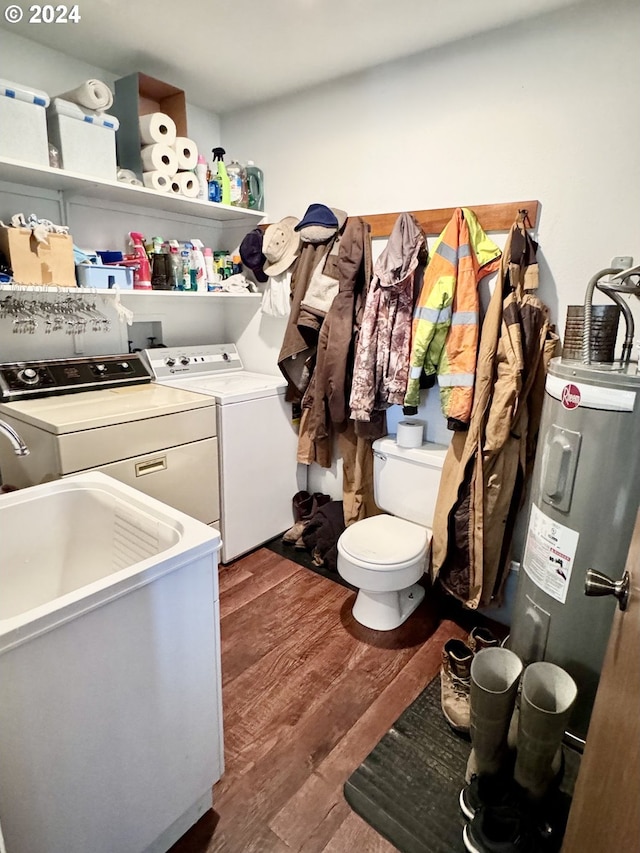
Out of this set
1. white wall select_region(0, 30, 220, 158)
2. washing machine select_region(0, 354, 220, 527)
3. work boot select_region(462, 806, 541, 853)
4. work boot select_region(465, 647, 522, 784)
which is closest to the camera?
work boot select_region(462, 806, 541, 853)

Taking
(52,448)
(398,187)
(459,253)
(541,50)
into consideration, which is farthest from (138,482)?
(541,50)

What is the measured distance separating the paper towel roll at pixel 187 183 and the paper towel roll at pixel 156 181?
6 centimetres

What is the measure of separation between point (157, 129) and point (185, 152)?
0.18m

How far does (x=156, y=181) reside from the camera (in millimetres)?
2283

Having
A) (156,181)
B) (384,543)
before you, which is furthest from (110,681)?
(156,181)

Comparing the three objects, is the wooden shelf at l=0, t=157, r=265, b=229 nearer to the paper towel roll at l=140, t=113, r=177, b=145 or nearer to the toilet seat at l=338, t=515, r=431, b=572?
the paper towel roll at l=140, t=113, r=177, b=145

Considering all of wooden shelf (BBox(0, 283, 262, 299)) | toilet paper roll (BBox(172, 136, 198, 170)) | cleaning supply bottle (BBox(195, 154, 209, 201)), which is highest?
toilet paper roll (BBox(172, 136, 198, 170))

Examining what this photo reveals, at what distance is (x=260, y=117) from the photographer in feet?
8.82

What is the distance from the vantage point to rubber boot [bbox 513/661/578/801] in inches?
48.2

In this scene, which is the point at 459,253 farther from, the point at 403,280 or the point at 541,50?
the point at 541,50

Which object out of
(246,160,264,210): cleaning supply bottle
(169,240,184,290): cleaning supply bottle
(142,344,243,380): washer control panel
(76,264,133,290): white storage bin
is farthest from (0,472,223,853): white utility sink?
(246,160,264,210): cleaning supply bottle

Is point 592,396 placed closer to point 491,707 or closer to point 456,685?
point 491,707

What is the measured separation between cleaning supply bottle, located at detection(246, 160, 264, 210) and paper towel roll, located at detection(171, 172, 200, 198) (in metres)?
0.36

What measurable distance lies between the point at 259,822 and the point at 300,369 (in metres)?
1.90
